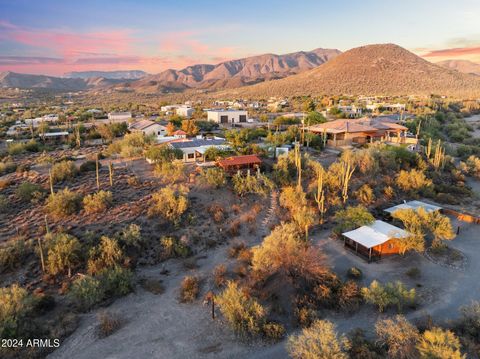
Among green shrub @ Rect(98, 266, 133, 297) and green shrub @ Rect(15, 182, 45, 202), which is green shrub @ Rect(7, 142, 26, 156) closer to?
green shrub @ Rect(15, 182, 45, 202)

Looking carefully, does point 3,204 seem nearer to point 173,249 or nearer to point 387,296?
point 173,249

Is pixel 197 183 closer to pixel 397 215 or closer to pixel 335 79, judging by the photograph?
pixel 397 215

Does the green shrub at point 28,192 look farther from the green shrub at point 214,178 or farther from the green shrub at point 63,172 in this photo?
the green shrub at point 214,178

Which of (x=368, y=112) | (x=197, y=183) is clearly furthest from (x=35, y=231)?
(x=368, y=112)

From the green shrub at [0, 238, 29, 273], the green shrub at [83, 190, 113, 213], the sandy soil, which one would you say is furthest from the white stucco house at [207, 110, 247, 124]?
the green shrub at [0, 238, 29, 273]

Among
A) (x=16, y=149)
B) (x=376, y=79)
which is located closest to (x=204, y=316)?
(x=16, y=149)

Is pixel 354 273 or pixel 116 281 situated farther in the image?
pixel 354 273
